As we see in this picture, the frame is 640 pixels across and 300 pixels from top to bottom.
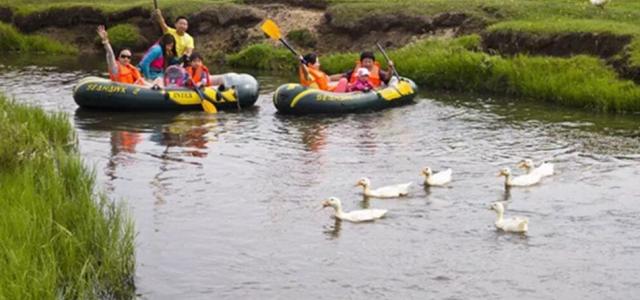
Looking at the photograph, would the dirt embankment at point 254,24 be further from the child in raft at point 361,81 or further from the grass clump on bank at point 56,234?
the grass clump on bank at point 56,234

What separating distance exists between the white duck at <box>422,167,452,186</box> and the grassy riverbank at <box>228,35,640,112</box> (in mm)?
7359

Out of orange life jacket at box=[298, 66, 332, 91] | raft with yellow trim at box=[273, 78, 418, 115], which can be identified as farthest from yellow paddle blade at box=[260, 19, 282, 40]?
raft with yellow trim at box=[273, 78, 418, 115]

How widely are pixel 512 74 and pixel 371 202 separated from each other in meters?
10.4

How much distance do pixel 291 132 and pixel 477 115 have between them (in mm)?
3900

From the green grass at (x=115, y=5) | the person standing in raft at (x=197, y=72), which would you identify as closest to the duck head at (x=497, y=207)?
the person standing in raft at (x=197, y=72)

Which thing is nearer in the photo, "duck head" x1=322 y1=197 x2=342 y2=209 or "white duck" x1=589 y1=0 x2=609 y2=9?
"duck head" x1=322 y1=197 x2=342 y2=209

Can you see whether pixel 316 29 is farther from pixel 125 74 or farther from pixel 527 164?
pixel 527 164

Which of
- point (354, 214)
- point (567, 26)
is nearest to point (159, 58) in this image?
point (567, 26)

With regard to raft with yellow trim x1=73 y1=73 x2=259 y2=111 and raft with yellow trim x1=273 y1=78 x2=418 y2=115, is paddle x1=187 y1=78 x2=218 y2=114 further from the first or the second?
raft with yellow trim x1=273 y1=78 x2=418 y2=115

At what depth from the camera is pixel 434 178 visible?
13703 mm

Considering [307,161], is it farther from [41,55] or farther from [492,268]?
[41,55]

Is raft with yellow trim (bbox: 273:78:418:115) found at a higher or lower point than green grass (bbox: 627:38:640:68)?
lower

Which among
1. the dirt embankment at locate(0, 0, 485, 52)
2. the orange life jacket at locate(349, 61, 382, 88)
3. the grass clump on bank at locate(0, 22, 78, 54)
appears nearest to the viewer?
the orange life jacket at locate(349, 61, 382, 88)

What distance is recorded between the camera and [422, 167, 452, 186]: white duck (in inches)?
539
